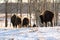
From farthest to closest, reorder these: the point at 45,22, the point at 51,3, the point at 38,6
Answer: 1. the point at 51,3
2. the point at 38,6
3. the point at 45,22

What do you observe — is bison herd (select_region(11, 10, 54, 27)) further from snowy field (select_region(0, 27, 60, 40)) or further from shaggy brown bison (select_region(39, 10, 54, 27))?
snowy field (select_region(0, 27, 60, 40))

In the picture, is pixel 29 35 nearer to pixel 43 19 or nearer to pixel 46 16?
pixel 46 16

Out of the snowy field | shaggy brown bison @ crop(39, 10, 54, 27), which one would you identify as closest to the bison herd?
shaggy brown bison @ crop(39, 10, 54, 27)

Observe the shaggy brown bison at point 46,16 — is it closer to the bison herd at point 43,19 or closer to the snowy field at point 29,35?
the bison herd at point 43,19

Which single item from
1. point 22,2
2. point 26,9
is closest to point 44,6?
point 22,2

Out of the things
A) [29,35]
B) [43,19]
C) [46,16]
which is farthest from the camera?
[43,19]

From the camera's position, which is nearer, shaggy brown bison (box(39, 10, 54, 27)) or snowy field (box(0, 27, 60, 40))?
snowy field (box(0, 27, 60, 40))

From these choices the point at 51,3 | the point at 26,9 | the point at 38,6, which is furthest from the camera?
the point at 26,9

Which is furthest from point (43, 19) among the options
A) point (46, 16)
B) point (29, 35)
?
point (29, 35)

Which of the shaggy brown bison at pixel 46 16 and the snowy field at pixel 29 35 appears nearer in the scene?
the snowy field at pixel 29 35

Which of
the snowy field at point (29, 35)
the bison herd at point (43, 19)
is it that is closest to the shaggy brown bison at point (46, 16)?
the bison herd at point (43, 19)

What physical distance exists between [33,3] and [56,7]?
1086 mm

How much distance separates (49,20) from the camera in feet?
25.3

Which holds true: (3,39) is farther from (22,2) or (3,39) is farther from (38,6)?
(22,2)
